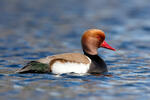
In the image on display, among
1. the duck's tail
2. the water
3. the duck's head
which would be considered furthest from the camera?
the duck's head

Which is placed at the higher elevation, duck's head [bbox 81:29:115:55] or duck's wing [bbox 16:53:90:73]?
duck's head [bbox 81:29:115:55]

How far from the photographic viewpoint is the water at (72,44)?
814cm

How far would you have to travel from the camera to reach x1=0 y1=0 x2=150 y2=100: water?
26.7 feet

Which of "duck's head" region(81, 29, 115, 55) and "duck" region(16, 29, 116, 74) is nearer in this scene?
"duck" region(16, 29, 116, 74)

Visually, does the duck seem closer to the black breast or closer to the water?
the black breast

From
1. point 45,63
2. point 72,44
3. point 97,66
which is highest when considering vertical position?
point 72,44

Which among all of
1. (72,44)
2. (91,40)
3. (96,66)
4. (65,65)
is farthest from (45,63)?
(72,44)

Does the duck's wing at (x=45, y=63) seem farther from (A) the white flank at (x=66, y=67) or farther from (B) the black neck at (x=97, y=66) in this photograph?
(B) the black neck at (x=97, y=66)

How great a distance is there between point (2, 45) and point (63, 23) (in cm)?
510

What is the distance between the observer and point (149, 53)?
43.7ft

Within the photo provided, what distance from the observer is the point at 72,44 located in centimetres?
1502

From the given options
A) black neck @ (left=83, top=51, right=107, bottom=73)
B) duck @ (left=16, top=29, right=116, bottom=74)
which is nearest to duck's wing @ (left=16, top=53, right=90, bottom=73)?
duck @ (left=16, top=29, right=116, bottom=74)

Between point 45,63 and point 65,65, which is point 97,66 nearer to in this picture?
point 65,65

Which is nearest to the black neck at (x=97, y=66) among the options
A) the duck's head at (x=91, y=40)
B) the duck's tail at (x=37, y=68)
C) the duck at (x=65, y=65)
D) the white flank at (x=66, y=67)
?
the duck at (x=65, y=65)
